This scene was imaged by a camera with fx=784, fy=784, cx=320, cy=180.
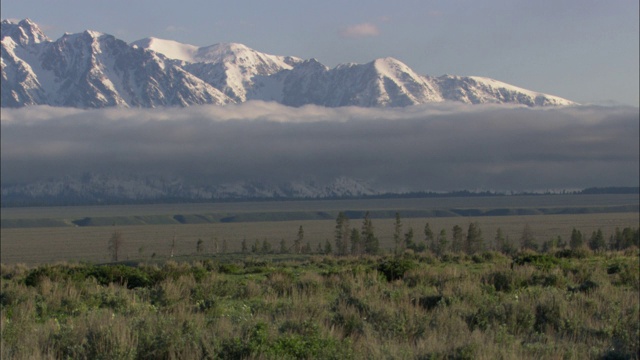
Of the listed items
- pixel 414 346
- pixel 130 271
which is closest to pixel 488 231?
pixel 130 271

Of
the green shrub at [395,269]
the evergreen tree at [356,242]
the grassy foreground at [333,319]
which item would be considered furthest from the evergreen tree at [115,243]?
the grassy foreground at [333,319]

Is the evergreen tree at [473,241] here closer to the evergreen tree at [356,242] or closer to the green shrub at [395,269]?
the evergreen tree at [356,242]

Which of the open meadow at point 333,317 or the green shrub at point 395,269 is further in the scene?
the green shrub at point 395,269

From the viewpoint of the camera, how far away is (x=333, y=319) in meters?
12.3

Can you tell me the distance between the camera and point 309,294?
16688 millimetres

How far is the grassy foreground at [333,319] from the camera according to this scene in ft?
31.0

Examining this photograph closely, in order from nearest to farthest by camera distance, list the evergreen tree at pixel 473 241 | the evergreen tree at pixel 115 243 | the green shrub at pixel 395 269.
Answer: the green shrub at pixel 395 269
the evergreen tree at pixel 473 241
the evergreen tree at pixel 115 243

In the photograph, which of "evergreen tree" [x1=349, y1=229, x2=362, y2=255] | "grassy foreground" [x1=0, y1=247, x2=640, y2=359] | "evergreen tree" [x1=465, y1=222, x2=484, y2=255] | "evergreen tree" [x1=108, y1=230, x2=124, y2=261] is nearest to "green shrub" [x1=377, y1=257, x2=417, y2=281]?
"grassy foreground" [x1=0, y1=247, x2=640, y2=359]

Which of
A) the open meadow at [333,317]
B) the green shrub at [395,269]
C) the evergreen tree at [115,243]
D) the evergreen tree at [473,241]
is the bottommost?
the evergreen tree at [115,243]

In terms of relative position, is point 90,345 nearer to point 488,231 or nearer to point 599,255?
point 599,255

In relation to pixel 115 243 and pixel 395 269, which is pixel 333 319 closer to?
pixel 395 269

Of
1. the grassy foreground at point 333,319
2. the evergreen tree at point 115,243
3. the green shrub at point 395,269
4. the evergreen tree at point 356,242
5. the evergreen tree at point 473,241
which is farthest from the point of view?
the evergreen tree at point 356,242

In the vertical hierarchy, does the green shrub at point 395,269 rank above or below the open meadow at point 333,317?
below

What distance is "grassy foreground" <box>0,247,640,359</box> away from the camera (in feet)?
31.0
